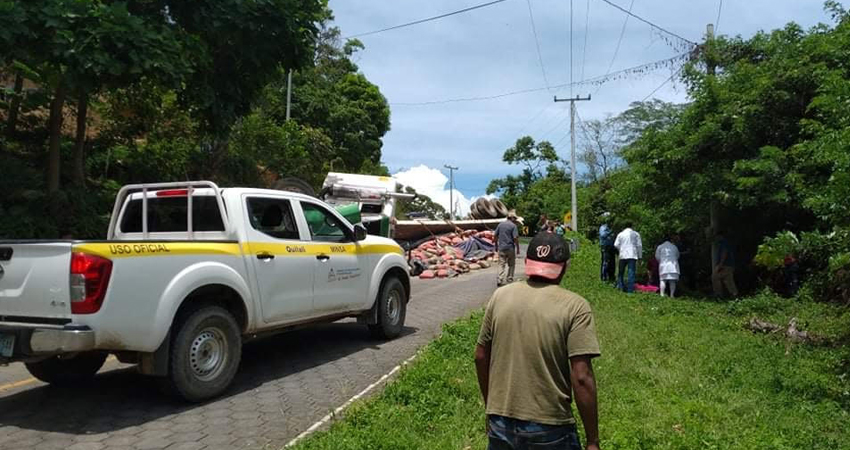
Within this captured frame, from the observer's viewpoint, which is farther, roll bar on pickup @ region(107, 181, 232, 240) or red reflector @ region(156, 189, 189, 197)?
red reflector @ region(156, 189, 189, 197)

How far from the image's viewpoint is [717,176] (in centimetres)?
1369

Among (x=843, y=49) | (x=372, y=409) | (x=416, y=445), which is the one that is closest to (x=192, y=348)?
(x=372, y=409)

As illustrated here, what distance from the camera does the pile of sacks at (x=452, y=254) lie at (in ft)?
63.9

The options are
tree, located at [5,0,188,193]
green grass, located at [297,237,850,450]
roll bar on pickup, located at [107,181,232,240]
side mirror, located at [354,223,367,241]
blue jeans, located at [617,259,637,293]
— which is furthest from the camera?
blue jeans, located at [617,259,637,293]

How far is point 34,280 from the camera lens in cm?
512

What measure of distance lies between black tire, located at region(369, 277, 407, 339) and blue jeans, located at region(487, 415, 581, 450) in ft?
19.2

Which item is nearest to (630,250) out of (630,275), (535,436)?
(630,275)

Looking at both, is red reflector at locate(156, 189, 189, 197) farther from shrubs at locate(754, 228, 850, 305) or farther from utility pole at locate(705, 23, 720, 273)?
utility pole at locate(705, 23, 720, 273)

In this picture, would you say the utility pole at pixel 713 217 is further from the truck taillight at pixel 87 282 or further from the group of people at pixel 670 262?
the truck taillight at pixel 87 282

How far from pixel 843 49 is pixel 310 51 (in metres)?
9.20

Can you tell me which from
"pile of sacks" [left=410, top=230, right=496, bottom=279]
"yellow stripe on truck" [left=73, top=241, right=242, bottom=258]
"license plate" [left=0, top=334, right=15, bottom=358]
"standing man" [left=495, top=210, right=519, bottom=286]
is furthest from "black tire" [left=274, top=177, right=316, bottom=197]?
"license plate" [left=0, top=334, right=15, bottom=358]

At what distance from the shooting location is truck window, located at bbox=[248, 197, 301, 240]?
A: 690 centimetres

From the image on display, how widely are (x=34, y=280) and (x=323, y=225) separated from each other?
11.1ft

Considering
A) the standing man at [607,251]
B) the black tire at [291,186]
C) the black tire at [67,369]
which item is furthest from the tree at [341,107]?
the black tire at [67,369]
